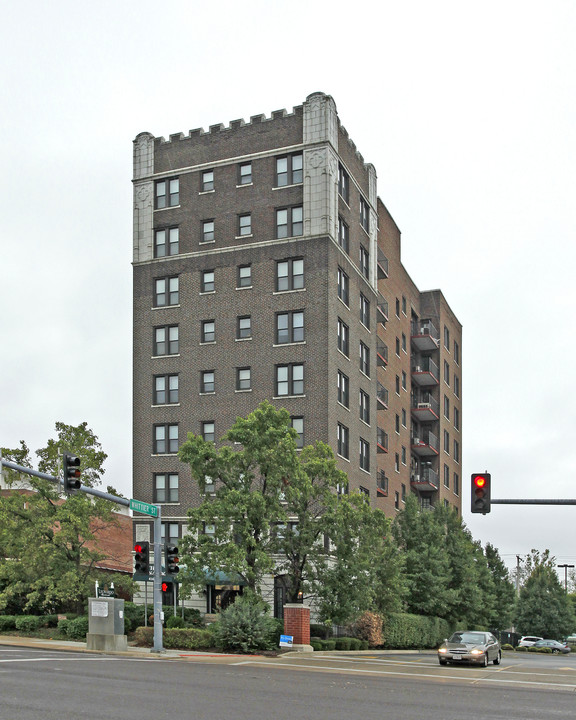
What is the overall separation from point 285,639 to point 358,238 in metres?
31.7

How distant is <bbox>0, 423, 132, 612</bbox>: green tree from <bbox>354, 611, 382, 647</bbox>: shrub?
13.7m

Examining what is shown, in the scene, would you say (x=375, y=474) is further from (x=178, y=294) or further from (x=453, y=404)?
(x=453, y=404)

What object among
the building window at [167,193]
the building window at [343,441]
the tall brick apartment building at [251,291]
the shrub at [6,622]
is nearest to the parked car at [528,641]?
the tall brick apartment building at [251,291]

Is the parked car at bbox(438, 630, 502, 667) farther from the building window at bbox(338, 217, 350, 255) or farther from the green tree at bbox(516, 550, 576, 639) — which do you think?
the green tree at bbox(516, 550, 576, 639)

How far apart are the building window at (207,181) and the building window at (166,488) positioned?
18410 millimetres

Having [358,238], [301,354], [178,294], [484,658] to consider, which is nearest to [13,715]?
[484,658]

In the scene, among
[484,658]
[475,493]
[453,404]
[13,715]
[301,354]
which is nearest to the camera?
[13,715]

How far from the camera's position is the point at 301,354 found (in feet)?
189

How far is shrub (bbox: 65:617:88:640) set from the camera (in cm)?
4409

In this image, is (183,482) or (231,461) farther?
(183,482)

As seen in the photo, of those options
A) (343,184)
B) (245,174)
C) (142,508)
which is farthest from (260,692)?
(343,184)

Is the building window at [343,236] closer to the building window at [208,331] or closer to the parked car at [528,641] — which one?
the building window at [208,331]

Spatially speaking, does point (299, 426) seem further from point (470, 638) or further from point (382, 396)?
point (470, 638)

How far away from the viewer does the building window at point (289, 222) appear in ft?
195
